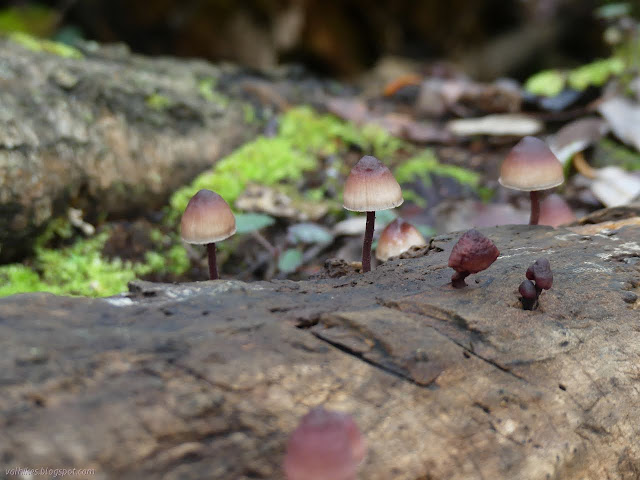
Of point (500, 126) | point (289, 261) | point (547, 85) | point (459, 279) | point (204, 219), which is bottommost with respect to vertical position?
point (289, 261)

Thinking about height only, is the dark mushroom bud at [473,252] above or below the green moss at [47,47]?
below

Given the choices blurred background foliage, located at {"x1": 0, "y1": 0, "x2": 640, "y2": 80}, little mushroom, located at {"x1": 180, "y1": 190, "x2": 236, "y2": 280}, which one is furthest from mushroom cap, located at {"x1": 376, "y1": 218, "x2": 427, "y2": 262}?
blurred background foliage, located at {"x1": 0, "y1": 0, "x2": 640, "y2": 80}

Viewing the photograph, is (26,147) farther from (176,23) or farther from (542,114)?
(176,23)

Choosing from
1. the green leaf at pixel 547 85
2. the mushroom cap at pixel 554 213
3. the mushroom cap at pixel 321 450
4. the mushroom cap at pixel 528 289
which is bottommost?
the mushroom cap at pixel 321 450

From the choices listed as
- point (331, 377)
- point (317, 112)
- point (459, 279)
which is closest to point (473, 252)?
point (459, 279)

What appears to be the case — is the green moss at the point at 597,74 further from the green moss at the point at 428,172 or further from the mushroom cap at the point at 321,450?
the mushroom cap at the point at 321,450

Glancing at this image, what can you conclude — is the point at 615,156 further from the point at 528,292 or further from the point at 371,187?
the point at 528,292

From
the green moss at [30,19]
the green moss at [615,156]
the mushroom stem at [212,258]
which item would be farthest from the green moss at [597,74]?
the green moss at [30,19]

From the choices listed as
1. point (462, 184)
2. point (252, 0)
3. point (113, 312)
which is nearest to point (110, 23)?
point (252, 0)
